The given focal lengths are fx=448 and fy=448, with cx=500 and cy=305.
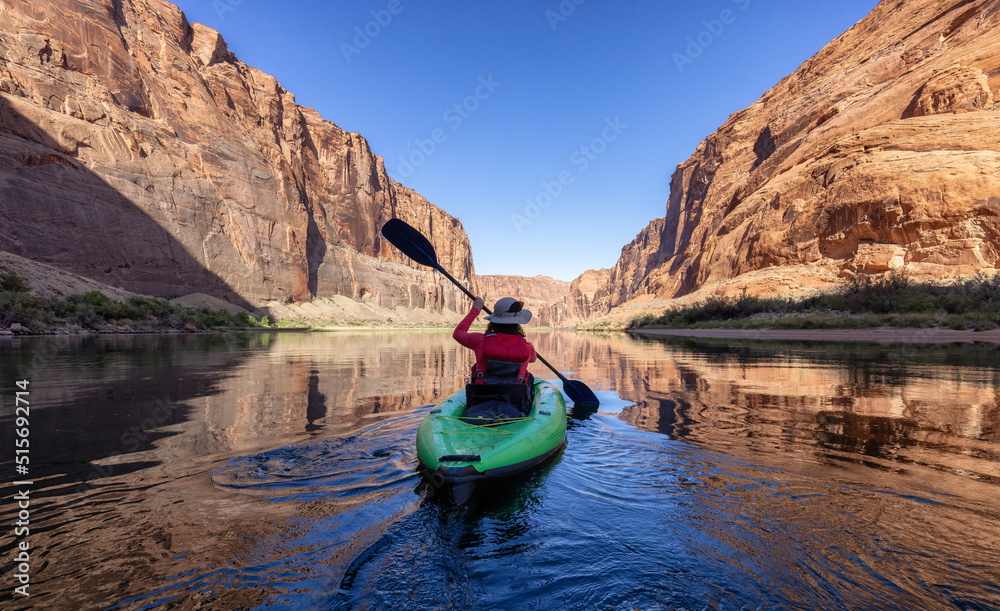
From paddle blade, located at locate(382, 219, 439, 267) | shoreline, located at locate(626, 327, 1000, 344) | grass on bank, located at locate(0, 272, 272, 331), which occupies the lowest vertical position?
shoreline, located at locate(626, 327, 1000, 344)

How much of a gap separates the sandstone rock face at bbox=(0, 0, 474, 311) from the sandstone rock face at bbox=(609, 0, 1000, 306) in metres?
56.6

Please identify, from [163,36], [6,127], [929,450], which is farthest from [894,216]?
[163,36]

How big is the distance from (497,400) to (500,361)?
0.42 metres

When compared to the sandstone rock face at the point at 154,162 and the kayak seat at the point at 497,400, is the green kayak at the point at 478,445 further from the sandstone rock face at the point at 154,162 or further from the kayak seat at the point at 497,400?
the sandstone rock face at the point at 154,162

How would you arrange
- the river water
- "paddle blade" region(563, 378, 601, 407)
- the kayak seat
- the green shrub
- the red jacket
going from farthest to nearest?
the green shrub, "paddle blade" region(563, 378, 601, 407), the red jacket, the kayak seat, the river water

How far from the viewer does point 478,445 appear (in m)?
3.76

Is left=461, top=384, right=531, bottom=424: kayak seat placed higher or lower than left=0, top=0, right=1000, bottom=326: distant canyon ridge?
lower

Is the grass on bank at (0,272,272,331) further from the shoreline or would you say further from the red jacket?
the shoreline

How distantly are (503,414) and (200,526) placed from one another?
2663 millimetres

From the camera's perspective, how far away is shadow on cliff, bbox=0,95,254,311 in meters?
37.0

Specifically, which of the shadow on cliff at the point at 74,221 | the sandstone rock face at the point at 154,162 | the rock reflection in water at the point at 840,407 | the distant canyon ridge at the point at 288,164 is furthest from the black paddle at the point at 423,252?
the sandstone rock face at the point at 154,162

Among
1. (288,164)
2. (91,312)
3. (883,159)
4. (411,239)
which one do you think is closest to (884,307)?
(883,159)

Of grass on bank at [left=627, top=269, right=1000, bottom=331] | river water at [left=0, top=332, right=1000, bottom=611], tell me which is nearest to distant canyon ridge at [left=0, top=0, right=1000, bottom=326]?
grass on bank at [left=627, top=269, right=1000, bottom=331]

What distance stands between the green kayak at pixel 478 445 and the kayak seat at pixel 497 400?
0.19 metres
